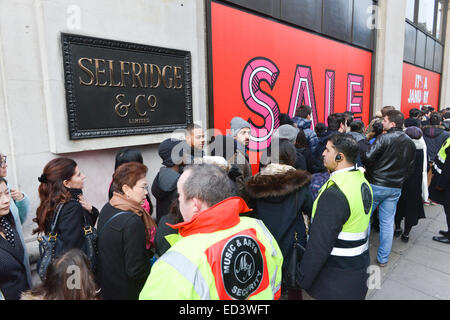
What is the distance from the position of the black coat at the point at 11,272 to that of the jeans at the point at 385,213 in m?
3.83

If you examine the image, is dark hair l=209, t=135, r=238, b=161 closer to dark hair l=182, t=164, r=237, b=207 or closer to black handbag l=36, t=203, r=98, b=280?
black handbag l=36, t=203, r=98, b=280

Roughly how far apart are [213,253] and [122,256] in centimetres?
109

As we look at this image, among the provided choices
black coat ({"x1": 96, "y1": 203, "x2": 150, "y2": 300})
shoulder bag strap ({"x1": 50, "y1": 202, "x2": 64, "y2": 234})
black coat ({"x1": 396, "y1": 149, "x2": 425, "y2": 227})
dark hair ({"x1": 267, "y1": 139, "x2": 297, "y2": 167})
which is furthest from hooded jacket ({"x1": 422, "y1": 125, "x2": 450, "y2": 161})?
shoulder bag strap ({"x1": 50, "y1": 202, "x2": 64, "y2": 234})

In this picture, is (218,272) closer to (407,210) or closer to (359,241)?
(359,241)

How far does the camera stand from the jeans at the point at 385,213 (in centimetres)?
396

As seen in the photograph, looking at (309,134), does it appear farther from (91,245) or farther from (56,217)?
(56,217)

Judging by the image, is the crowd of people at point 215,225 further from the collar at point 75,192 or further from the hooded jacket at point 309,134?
the hooded jacket at point 309,134

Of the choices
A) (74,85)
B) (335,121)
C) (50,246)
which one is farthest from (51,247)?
(335,121)

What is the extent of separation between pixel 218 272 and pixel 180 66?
3.36 meters

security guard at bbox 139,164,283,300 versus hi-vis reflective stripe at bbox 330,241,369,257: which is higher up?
security guard at bbox 139,164,283,300

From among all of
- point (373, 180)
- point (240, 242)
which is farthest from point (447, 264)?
point (240, 242)

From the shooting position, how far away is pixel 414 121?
248 inches

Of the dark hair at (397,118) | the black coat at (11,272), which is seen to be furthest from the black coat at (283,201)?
the dark hair at (397,118)

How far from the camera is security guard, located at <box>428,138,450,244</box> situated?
4609 millimetres
